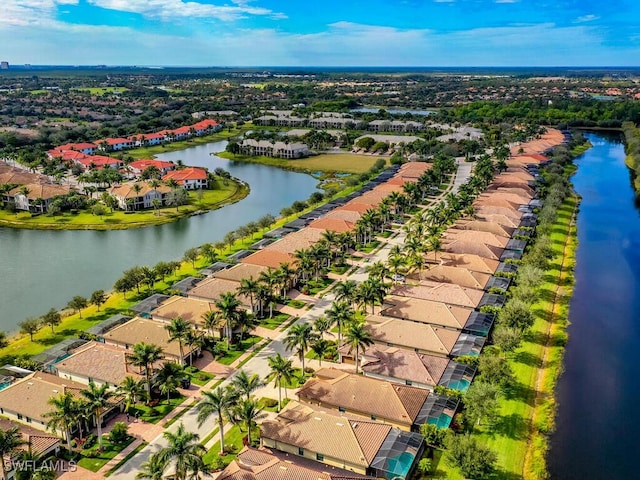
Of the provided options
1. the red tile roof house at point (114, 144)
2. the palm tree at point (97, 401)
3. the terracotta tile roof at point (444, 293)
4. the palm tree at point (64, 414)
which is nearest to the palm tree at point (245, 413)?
the palm tree at point (97, 401)

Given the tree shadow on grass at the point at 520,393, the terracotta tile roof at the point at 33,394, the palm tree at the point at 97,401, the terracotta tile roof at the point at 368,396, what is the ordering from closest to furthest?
the palm tree at the point at 97,401, the terracotta tile roof at the point at 33,394, the terracotta tile roof at the point at 368,396, the tree shadow on grass at the point at 520,393

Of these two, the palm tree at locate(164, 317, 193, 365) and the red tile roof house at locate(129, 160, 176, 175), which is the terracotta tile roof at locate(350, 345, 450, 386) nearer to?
the palm tree at locate(164, 317, 193, 365)

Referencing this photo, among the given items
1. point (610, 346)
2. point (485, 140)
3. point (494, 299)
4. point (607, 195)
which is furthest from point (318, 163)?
point (610, 346)

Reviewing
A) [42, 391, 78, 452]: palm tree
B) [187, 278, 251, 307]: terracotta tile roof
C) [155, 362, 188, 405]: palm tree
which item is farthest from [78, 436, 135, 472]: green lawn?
[187, 278, 251, 307]: terracotta tile roof

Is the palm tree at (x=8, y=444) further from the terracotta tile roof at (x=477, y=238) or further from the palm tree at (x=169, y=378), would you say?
the terracotta tile roof at (x=477, y=238)

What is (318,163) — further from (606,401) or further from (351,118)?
(606,401)

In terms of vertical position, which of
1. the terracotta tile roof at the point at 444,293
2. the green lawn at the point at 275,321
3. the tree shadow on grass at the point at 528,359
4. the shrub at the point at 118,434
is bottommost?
the shrub at the point at 118,434

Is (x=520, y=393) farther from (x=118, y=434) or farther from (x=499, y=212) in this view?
(x=499, y=212)

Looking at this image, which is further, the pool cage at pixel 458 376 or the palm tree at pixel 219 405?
the pool cage at pixel 458 376
